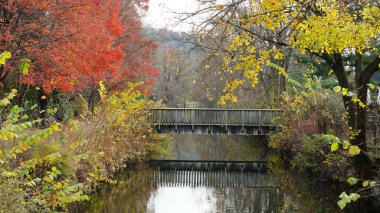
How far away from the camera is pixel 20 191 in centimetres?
672

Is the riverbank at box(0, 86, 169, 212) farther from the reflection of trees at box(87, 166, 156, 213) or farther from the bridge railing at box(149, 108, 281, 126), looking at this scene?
the bridge railing at box(149, 108, 281, 126)

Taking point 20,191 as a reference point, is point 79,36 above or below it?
above

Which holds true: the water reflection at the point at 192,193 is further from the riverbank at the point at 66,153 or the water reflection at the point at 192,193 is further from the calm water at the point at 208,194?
the riverbank at the point at 66,153

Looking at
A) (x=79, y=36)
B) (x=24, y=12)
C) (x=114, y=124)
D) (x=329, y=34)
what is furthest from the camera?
(x=114, y=124)

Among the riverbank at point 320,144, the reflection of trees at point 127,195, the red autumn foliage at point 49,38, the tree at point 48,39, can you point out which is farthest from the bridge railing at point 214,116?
the red autumn foliage at point 49,38

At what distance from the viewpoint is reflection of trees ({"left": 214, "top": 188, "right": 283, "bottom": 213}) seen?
43.2 ft

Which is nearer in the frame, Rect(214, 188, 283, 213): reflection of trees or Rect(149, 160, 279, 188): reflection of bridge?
Rect(214, 188, 283, 213): reflection of trees

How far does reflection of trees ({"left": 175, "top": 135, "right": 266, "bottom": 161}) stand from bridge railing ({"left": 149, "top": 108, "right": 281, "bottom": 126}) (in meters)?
1.95

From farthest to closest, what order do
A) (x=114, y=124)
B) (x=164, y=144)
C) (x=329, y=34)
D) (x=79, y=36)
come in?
(x=164, y=144), (x=114, y=124), (x=79, y=36), (x=329, y=34)

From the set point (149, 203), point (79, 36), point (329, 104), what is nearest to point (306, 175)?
point (329, 104)

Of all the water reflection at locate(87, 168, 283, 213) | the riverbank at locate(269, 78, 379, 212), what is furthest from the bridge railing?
the water reflection at locate(87, 168, 283, 213)

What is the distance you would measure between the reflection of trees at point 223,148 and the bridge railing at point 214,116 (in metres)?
1.95

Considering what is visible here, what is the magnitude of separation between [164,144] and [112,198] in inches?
554

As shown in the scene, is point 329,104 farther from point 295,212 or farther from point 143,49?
point 143,49
